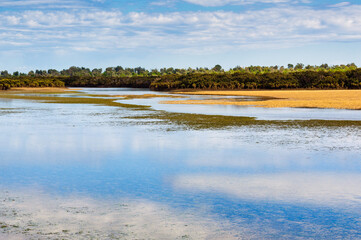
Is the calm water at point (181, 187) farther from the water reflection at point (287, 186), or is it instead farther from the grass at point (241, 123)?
the grass at point (241, 123)

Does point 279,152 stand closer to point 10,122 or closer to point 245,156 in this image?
point 245,156

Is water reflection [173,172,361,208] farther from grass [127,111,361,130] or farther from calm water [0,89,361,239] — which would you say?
grass [127,111,361,130]

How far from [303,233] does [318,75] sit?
115894mm

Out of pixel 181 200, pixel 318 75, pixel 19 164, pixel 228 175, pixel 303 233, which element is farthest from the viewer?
pixel 318 75

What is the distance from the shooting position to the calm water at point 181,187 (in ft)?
27.6

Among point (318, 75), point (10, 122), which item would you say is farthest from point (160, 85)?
point (10, 122)

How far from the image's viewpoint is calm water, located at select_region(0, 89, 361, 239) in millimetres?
8398

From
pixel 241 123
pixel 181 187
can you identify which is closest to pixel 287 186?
pixel 181 187

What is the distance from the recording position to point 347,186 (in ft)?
37.8

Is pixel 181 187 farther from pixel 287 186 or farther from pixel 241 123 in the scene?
pixel 241 123

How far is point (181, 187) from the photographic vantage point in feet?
37.6

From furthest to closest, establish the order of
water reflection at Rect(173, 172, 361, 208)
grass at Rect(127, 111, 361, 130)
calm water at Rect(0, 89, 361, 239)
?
grass at Rect(127, 111, 361, 130), water reflection at Rect(173, 172, 361, 208), calm water at Rect(0, 89, 361, 239)

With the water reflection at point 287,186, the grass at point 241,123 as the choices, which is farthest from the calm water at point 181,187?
the grass at point 241,123

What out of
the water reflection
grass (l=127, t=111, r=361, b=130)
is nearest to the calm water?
the water reflection
